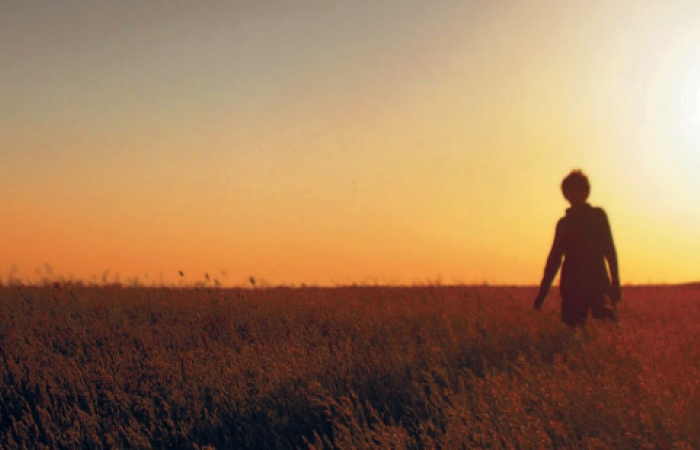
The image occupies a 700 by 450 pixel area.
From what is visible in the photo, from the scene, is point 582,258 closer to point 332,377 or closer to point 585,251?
point 585,251

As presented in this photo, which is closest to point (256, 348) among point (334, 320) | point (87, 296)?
point (334, 320)

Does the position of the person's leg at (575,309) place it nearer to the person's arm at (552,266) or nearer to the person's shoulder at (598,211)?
the person's arm at (552,266)

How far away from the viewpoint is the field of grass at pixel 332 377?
5258 millimetres

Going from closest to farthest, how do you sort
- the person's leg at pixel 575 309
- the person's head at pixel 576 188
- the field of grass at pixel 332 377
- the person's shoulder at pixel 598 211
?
the field of grass at pixel 332 377
the person's shoulder at pixel 598 211
the person's head at pixel 576 188
the person's leg at pixel 575 309

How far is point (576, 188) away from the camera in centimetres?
863

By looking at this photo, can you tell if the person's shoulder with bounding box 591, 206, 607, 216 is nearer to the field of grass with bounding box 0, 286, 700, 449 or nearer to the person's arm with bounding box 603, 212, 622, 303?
the person's arm with bounding box 603, 212, 622, 303

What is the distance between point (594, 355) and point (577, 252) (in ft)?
4.76

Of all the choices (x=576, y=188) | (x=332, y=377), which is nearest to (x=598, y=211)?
(x=576, y=188)

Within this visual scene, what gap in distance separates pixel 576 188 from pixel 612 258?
0.84 meters

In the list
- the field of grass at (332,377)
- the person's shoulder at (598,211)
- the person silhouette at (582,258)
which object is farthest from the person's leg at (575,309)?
the person's shoulder at (598,211)

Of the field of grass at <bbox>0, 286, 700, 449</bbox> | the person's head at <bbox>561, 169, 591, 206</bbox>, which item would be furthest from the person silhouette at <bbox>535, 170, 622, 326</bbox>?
the field of grass at <bbox>0, 286, 700, 449</bbox>

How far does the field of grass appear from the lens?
17.3 feet

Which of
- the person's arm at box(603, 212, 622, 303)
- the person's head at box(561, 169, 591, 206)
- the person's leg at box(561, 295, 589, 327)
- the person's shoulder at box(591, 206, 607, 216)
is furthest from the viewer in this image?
the person's leg at box(561, 295, 589, 327)

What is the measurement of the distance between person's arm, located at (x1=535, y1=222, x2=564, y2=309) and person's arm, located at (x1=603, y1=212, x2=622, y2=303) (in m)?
0.51
